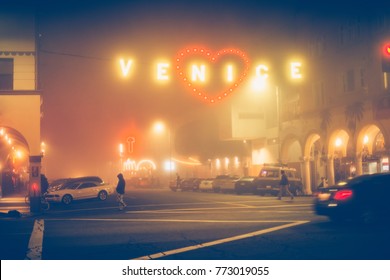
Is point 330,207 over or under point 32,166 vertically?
under

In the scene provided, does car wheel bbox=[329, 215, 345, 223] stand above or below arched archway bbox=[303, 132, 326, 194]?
below

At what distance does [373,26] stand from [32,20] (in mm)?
19473

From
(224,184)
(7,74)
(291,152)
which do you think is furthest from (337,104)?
(7,74)

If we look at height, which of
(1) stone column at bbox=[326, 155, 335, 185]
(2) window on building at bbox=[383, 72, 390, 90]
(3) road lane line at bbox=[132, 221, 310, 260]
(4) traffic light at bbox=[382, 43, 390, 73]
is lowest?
(3) road lane line at bbox=[132, 221, 310, 260]

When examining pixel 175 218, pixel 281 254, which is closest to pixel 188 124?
pixel 175 218

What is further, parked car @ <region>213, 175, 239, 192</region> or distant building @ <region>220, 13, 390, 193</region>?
parked car @ <region>213, 175, 239, 192</region>

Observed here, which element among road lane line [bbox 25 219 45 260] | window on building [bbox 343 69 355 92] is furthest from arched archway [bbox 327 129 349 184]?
road lane line [bbox 25 219 45 260]

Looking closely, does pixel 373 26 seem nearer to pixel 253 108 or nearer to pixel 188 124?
pixel 253 108

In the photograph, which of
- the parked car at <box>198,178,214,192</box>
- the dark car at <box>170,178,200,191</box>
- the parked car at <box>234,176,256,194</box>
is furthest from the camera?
the dark car at <box>170,178,200,191</box>

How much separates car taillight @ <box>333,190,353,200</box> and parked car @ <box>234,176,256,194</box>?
788 inches

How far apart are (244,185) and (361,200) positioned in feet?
70.4

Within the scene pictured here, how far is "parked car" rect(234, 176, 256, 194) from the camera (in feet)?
114

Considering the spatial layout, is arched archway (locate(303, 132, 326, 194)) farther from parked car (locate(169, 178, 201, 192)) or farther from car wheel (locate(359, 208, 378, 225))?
car wheel (locate(359, 208, 378, 225))
